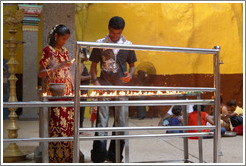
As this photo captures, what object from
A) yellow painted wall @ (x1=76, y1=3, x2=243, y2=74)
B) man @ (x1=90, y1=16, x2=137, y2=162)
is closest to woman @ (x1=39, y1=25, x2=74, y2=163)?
man @ (x1=90, y1=16, x2=137, y2=162)

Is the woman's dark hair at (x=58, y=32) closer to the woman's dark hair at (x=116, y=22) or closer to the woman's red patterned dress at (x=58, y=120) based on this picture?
the woman's red patterned dress at (x=58, y=120)

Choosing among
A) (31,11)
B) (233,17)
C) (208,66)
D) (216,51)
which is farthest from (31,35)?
(216,51)

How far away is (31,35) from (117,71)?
6723 millimetres

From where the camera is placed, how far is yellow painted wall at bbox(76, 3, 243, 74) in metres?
11.8

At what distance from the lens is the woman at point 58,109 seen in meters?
4.14

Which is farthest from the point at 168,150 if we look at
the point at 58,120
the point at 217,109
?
the point at 217,109

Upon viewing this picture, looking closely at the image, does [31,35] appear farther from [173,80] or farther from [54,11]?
[54,11]

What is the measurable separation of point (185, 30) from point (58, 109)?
8.43 meters

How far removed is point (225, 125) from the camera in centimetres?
740

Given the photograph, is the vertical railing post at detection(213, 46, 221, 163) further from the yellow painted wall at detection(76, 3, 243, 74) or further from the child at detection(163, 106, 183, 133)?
the yellow painted wall at detection(76, 3, 243, 74)

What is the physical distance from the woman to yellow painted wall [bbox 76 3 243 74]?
7531 mm

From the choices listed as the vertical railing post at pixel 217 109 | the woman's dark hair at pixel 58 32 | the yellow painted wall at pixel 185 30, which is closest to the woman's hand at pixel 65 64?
the woman's dark hair at pixel 58 32

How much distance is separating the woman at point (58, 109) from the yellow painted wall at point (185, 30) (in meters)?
7.53

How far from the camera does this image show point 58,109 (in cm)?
414
